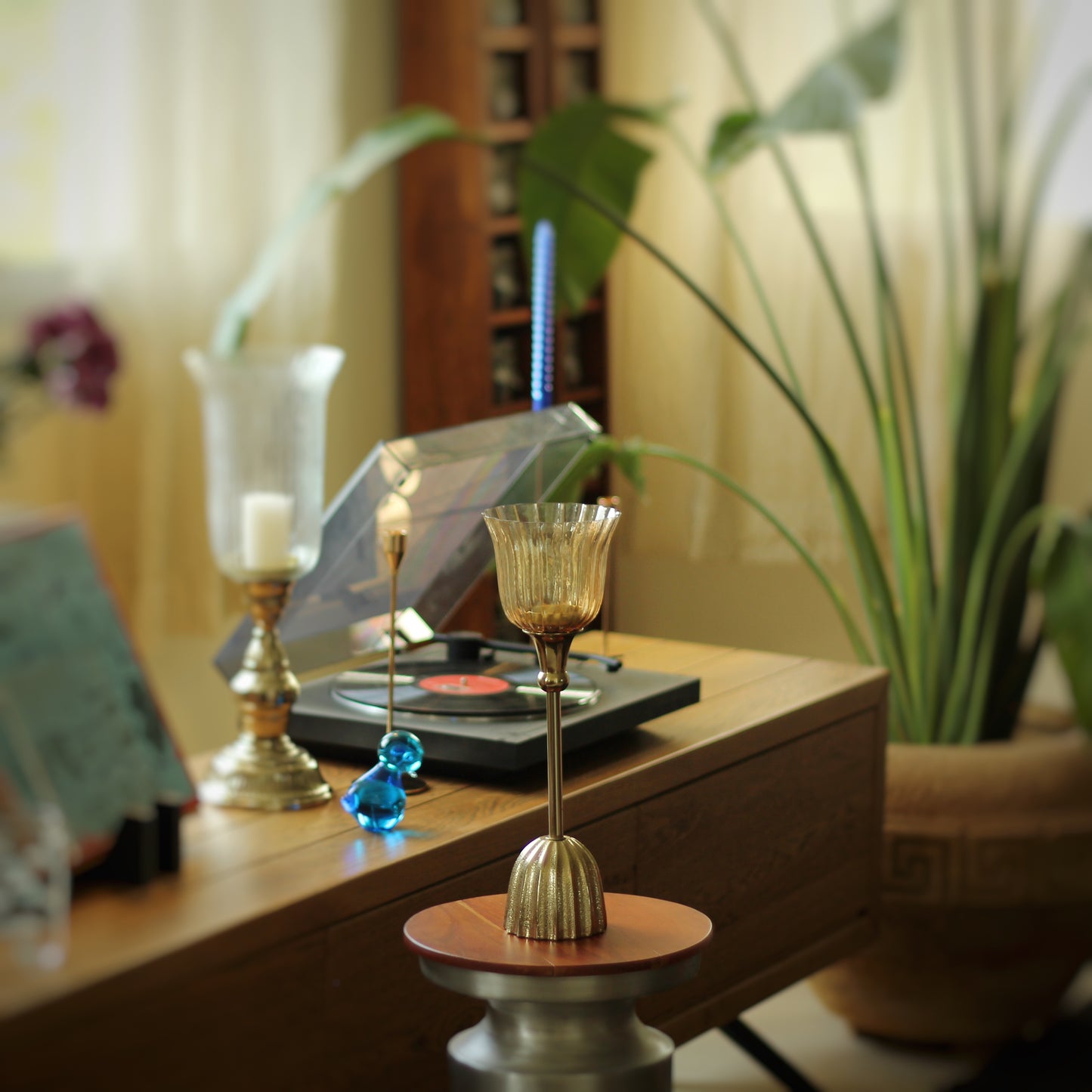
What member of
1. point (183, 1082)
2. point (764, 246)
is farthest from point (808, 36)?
point (183, 1082)

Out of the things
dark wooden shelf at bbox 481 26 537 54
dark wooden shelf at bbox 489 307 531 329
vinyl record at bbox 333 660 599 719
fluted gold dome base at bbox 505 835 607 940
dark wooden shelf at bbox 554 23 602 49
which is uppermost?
dark wooden shelf at bbox 554 23 602 49

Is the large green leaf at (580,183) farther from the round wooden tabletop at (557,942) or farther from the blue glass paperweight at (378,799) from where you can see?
the round wooden tabletop at (557,942)

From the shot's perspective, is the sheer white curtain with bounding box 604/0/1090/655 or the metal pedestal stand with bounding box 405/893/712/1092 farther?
the sheer white curtain with bounding box 604/0/1090/655

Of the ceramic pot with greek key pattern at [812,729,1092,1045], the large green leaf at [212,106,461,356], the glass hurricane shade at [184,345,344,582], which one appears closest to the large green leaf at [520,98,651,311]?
the large green leaf at [212,106,461,356]

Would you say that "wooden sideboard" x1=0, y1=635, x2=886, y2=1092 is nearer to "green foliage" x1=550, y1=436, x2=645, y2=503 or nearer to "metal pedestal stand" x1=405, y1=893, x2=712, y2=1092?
"metal pedestal stand" x1=405, y1=893, x2=712, y2=1092

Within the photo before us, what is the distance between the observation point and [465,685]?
5.37ft

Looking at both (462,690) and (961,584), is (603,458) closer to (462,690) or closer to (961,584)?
(961,584)

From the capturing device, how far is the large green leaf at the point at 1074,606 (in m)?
2.26

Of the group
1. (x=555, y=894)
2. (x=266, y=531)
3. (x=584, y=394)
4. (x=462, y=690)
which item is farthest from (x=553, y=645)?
(x=584, y=394)

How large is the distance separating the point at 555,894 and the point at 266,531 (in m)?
0.41

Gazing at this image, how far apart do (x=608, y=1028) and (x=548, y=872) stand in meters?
0.12

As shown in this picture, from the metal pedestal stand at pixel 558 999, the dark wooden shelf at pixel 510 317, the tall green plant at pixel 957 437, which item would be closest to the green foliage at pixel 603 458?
the tall green plant at pixel 957 437

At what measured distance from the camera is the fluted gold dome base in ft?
3.75

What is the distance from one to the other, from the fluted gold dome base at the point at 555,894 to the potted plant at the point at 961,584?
1.30 metres
